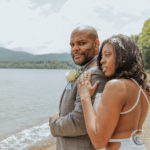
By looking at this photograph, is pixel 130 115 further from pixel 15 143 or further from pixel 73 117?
pixel 15 143

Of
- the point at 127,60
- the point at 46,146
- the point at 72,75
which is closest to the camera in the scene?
the point at 127,60

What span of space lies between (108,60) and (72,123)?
64 centimetres

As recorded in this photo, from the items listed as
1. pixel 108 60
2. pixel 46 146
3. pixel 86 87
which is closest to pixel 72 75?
pixel 86 87

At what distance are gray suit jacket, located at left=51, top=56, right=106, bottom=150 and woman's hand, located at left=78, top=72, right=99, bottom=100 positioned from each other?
0.04 metres

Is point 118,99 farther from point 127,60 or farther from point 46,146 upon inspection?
point 46,146

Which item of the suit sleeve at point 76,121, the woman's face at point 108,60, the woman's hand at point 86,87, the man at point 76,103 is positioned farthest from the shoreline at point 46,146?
the woman's face at point 108,60

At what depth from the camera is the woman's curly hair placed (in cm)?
159

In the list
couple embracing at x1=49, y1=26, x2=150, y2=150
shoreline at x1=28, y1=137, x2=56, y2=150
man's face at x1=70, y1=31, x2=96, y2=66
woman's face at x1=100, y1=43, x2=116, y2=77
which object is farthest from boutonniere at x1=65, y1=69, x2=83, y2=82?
shoreline at x1=28, y1=137, x2=56, y2=150

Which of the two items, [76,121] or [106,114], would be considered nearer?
[106,114]

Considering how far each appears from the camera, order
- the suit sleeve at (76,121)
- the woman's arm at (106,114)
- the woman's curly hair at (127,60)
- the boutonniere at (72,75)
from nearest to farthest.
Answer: the woman's arm at (106,114)
the woman's curly hair at (127,60)
the suit sleeve at (76,121)
the boutonniere at (72,75)

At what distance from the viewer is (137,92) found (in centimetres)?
155

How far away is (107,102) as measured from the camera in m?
1.47

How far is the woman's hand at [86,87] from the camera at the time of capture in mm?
1687

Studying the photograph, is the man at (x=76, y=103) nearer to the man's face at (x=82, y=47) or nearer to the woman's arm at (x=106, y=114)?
the man's face at (x=82, y=47)
